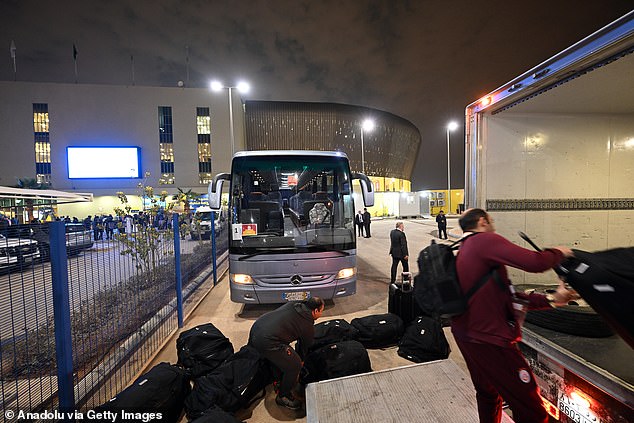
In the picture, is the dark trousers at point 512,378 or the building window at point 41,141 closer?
the dark trousers at point 512,378

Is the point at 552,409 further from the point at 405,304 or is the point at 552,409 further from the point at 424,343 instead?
the point at 405,304

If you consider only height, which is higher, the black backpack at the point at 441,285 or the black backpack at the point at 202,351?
the black backpack at the point at 441,285

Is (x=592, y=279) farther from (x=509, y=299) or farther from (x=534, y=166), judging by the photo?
(x=534, y=166)

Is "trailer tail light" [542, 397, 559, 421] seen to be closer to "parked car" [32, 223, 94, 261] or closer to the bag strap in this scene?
the bag strap

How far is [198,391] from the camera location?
283 cm

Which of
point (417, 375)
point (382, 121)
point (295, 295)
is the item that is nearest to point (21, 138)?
point (295, 295)

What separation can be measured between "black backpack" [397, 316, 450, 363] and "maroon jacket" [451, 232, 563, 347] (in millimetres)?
2171

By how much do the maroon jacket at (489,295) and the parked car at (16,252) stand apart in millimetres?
3378

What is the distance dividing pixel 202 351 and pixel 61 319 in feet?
5.06

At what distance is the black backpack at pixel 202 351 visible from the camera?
132 inches

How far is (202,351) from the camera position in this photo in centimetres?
342

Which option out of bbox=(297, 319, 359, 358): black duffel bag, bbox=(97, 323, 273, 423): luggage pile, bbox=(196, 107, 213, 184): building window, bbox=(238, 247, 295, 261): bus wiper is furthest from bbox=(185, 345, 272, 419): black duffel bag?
bbox=(196, 107, 213, 184): building window

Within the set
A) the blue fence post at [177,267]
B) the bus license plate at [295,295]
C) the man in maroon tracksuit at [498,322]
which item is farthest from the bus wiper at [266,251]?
the man in maroon tracksuit at [498,322]

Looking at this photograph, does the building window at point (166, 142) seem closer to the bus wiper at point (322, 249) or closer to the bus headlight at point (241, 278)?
the bus headlight at point (241, 278)
